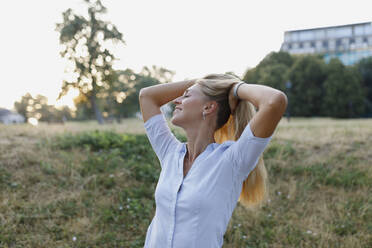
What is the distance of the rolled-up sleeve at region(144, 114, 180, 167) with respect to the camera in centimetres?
203

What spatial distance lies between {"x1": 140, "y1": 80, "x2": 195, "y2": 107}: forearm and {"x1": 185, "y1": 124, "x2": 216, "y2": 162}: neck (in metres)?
0.41

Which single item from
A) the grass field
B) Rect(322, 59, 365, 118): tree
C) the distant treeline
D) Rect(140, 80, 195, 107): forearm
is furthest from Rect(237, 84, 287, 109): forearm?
Rect(322, 59, 365, 118): tree

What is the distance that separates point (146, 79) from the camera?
1678 inches

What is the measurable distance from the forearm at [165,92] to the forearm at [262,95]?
59 cm

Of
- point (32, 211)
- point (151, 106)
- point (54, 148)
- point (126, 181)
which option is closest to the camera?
point (151, 106)

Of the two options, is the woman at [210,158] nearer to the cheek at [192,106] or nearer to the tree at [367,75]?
the cheek at [192,106]

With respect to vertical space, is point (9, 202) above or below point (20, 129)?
below

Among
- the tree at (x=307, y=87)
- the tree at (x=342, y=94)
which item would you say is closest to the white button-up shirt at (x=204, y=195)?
the tree at (x=307, y=87)

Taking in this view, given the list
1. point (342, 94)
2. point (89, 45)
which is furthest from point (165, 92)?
point (342, 94)

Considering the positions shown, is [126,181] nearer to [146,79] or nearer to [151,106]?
[151,106]

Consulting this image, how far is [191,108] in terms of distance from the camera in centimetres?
178

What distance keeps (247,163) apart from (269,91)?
40 cm

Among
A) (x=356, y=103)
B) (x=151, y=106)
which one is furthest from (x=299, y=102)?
(x=151, y=106)

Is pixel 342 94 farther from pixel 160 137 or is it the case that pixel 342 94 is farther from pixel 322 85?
pixel 160 137
